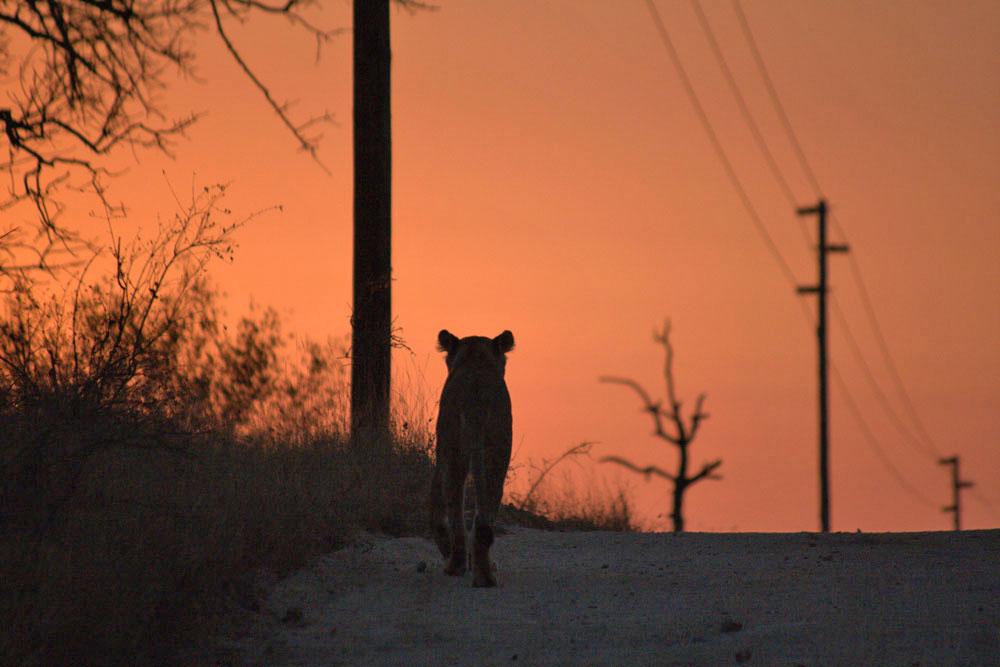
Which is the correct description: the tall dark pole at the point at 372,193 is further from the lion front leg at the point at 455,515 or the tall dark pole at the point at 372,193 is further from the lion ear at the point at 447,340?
the lion front leg at the point at 455,515

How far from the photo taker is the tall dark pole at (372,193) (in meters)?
15.7

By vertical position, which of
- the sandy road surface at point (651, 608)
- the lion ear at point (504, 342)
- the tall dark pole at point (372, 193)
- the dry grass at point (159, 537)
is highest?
the tall dark pole at point (372, 193)

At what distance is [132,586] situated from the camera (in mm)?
7402

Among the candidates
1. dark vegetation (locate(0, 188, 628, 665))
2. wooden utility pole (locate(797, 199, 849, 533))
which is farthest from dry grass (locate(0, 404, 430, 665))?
wooden utility pole (locate(797, 199, 849, 533))

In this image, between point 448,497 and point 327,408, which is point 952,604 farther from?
point 327,408

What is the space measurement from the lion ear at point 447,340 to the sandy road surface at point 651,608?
5.65ft

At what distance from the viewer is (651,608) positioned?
8.78m

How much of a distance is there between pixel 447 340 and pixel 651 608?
2.85 m

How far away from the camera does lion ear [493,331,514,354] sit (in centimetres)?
1045

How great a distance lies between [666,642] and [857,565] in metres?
3.24

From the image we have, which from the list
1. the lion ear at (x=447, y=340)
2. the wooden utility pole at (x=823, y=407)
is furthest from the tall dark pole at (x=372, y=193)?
the wooden utility pole at (x=823, y=407)

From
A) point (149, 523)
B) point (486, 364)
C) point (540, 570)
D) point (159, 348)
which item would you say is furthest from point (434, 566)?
point (159, 348)

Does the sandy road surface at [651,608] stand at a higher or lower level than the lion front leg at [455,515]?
lower

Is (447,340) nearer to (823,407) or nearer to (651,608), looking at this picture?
(651,608)
